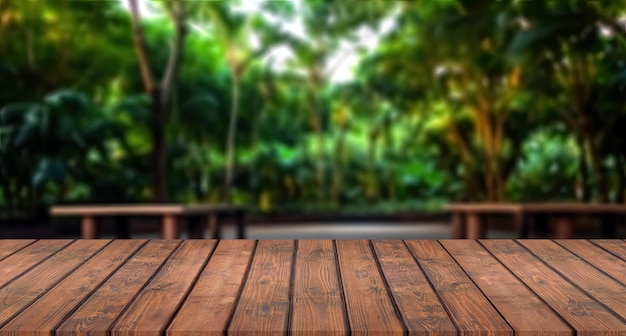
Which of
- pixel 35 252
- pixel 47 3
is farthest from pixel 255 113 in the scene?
pixel 35 252

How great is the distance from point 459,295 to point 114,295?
0.70 metres

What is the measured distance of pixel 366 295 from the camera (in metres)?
1.53

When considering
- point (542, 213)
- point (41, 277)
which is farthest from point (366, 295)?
point (542, 213)

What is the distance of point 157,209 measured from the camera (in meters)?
3.67

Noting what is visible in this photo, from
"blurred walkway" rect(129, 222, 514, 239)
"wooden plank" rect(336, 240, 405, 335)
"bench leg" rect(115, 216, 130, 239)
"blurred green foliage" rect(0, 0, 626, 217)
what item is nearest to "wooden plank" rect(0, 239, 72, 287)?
"wooden plank" rect(336, 240, 405, 335)

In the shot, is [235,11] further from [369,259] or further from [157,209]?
[369,259]

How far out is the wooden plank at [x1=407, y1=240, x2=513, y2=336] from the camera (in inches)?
51.2

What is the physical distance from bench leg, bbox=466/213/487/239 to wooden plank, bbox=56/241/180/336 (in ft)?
7.33

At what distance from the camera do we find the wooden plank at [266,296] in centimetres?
130

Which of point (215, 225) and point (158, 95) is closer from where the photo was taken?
point (215, 225)

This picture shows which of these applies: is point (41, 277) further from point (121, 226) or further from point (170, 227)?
point (121, 226)

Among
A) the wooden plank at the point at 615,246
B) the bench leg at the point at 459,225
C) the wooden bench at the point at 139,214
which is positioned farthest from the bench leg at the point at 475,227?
the wooden plank at the point at 615,246

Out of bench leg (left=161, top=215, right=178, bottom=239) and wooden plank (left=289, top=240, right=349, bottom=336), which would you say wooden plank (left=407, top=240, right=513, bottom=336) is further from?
bench leg (left=161, top=215, right=178, bottom=239)

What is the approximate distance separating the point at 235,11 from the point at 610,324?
164 inches
